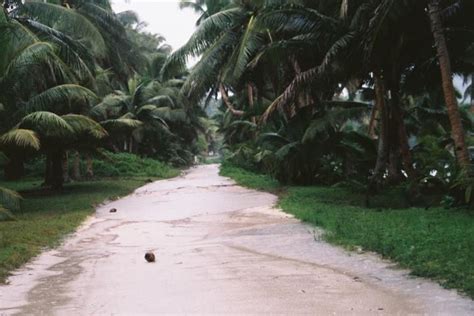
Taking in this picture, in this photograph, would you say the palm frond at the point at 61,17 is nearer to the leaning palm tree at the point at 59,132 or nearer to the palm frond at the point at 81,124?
the leaning palm tree at the point at 59,132

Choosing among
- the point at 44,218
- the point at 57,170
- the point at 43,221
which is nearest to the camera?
the point at 43,221

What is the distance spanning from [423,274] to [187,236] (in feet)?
15.4

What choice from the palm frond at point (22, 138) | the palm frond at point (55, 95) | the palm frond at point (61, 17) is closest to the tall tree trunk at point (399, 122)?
the palm frond at point (55, 95)

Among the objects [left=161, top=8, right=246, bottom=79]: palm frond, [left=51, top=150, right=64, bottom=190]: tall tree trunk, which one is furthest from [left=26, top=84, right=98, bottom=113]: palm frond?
[left=161, top=8, right=246, bottom=79]: palm frond

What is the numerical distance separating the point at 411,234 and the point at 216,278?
3.22 metres

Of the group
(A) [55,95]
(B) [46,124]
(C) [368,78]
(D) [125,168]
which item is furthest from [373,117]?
(D) [125,168]

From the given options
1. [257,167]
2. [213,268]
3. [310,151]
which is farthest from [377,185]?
[257,167]

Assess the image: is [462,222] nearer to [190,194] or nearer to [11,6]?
[190,194]

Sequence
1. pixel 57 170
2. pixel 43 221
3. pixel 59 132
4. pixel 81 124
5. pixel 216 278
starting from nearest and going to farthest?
1. pixel 216 278
2. pixel 43 221
3. pixel 59 132
4. pixel 81 124
5. pixel 57 170

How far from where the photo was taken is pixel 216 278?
6.05m

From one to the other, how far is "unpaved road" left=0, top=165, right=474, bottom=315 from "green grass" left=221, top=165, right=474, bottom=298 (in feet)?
0.84

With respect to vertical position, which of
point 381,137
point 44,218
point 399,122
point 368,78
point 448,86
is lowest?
point 44,218

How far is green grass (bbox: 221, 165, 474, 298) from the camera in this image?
569 centimetres

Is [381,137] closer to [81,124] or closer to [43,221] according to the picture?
[43,221]
